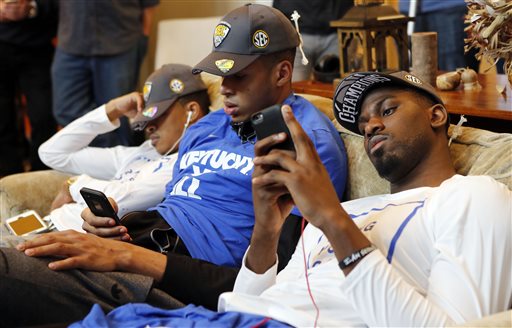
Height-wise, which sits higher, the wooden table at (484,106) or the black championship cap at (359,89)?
the black championship cap at (359,89)

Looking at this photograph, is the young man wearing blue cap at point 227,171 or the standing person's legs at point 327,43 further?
the standing person's legs at point 327,43

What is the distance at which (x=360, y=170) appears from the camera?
217 cm

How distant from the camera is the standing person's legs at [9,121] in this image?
4551 millimetres

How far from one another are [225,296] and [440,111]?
26.3 inches

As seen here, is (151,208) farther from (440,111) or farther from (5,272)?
(440,111)

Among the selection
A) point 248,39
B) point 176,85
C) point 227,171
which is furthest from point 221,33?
point 176,85

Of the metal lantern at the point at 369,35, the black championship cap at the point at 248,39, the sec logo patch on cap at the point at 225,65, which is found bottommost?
the metal lantern at the point at 369,35

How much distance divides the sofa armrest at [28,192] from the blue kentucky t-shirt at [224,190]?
0.69 metres

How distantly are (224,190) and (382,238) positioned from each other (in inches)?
29.9

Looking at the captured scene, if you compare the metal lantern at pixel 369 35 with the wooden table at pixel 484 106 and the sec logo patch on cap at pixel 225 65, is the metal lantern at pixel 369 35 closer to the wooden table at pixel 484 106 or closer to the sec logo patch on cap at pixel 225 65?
the wooden table at pixel 484 106

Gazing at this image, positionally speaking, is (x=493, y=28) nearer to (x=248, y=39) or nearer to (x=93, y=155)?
(x=248, y=39)

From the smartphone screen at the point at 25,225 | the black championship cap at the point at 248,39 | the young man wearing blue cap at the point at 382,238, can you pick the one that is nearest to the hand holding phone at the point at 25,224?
the smartphone screen at the point at 25,225

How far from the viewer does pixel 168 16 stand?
5.17 m

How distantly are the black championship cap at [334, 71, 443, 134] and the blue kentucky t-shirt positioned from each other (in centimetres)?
16
